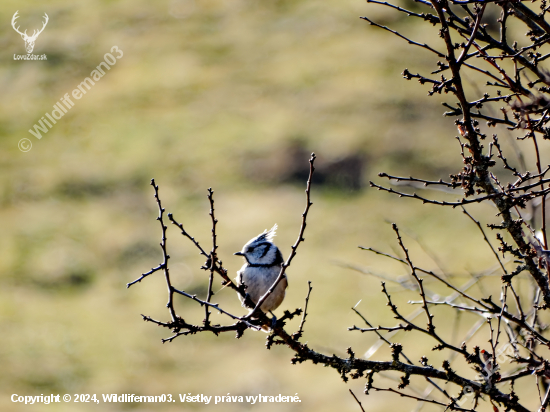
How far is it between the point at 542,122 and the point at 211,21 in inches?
1092

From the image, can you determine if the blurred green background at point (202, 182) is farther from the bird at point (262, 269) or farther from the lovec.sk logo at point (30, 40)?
the bird at point (262, 269)

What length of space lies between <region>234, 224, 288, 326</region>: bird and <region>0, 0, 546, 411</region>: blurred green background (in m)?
9.46

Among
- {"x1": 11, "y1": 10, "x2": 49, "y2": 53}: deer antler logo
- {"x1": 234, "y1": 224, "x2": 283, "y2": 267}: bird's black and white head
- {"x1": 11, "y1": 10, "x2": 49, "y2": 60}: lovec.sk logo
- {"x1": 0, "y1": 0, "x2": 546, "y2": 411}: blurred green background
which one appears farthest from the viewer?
{"x1": 11, "y1": 10, "x2": 49, "y2": 53}: deer antler logo

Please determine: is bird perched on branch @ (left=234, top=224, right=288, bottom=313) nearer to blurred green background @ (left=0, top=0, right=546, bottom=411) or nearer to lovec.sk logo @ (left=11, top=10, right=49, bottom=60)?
blurred green background @ (left=0, top=0, right=546, bottom=411)

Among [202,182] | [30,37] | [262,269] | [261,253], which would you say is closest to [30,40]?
[30,37]

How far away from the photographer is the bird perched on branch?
5.40 meters

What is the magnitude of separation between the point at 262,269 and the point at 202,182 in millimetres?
16921

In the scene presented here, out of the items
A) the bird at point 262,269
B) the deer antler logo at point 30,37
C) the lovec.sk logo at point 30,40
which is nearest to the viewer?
the bird at point 262,269

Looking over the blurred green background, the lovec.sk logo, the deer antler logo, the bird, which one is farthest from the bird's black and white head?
the deer antler logo

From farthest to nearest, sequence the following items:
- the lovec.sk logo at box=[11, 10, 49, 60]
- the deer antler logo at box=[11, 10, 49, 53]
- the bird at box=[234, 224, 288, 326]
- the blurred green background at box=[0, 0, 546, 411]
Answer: the deer antler logo at box=[11, 10, 49, 53]
the lovec.sk logo at box=[11, 10, 49, 60]
the blurred green background at box=[0, 0, 546, 411]
the bird at box=[234, 224, 288, 326]

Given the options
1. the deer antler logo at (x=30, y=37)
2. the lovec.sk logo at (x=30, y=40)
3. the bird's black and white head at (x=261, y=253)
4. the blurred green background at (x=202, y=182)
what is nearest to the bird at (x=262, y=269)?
the bird's black and white head at (x=261, y=253)

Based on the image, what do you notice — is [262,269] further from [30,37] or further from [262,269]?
[30,37]

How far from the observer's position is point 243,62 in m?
27.0

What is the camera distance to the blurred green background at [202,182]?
16.4m
